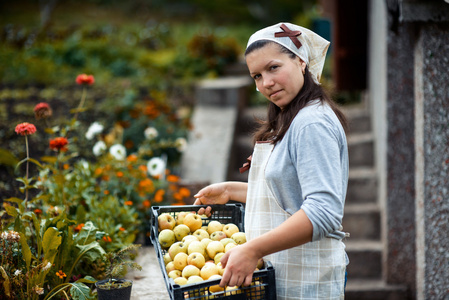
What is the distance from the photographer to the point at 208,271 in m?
2.05

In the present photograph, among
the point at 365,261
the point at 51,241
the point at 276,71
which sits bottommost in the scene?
A: the point at 365,261

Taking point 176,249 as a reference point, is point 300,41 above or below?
above

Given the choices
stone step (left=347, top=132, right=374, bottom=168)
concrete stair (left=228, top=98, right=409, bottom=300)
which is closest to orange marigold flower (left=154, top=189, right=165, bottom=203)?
concrete stair (left=228, top=98, right=409, bottom=300)

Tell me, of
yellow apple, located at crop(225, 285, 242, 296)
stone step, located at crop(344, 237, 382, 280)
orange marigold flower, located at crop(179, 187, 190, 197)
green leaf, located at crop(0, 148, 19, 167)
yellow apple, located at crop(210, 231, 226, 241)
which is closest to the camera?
yellow apple, located at crop(225, 285, 242, 296)

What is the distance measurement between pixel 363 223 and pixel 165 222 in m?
4.09

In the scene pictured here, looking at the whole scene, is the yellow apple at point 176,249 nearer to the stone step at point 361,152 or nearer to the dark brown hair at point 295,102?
the dark brown hair at point 295,102

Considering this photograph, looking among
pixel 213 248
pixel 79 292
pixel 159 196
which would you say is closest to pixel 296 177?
pixel 213 248

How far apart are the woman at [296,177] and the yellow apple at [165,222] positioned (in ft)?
1.50

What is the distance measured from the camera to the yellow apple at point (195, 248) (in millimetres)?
2201

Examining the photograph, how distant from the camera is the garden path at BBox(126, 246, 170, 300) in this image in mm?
3264

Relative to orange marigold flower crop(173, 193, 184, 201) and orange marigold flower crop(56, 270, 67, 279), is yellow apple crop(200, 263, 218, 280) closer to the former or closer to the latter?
orange marigold flower crop(56, 270, 67, 279)

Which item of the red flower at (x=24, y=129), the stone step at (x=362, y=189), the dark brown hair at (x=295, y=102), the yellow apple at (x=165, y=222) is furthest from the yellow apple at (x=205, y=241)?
the stone step at (x=362, y=189)

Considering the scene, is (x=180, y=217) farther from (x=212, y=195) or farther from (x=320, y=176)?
(x=320, y=176)

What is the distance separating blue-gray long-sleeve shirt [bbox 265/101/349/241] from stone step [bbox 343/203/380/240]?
4078 millimetres
